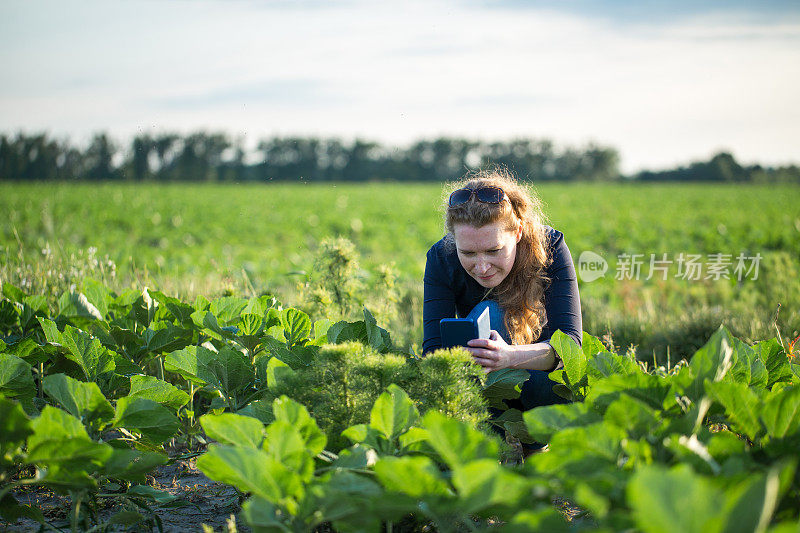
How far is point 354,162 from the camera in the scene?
49312 mm

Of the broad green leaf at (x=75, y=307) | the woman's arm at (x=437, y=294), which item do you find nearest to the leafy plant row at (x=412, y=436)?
the broad green leaf at (x=75, y=307)

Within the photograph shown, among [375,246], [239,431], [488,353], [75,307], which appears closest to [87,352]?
[75,307]

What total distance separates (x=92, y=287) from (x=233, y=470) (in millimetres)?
1778

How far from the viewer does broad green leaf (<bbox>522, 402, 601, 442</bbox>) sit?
1248 mm

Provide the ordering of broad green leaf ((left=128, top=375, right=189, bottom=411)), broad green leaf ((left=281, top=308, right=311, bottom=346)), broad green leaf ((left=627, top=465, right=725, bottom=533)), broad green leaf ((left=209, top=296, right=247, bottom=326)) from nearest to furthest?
broad green leaf ((left=627, top=465, right=725, bottom=533)), broad green leaf ((left=128, top=375, right=189, bottom=411)), broad green leaf ((left=281, top=308, right=311, bottom=346)), broad green leaf ((left=209, top=296, right=247, bottom=326))

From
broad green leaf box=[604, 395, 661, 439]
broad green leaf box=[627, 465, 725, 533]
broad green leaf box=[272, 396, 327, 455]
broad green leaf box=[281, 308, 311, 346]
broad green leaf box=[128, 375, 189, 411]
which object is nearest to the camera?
broad green leaf box=[627, 465, 725, 533]

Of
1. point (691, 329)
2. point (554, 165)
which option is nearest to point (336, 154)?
point (554, 165)

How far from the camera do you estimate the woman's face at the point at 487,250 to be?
7.52 feet

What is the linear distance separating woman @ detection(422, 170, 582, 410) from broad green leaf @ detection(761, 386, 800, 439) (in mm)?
909

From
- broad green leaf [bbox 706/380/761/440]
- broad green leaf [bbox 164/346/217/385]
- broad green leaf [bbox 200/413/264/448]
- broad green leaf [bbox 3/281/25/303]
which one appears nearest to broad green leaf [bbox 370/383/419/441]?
broad green leaf [bbox 200/413/264/448]

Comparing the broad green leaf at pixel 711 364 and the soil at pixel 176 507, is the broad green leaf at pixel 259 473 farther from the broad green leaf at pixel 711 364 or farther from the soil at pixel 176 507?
the broad green leaf at pixel 711 364

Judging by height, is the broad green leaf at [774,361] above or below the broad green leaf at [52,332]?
below

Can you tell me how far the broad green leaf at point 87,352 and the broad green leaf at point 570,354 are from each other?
1380mm

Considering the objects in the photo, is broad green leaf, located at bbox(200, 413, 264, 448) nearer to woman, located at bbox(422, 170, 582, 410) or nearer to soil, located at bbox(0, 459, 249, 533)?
soil, located at bbox(0, 459, 249, 533)
